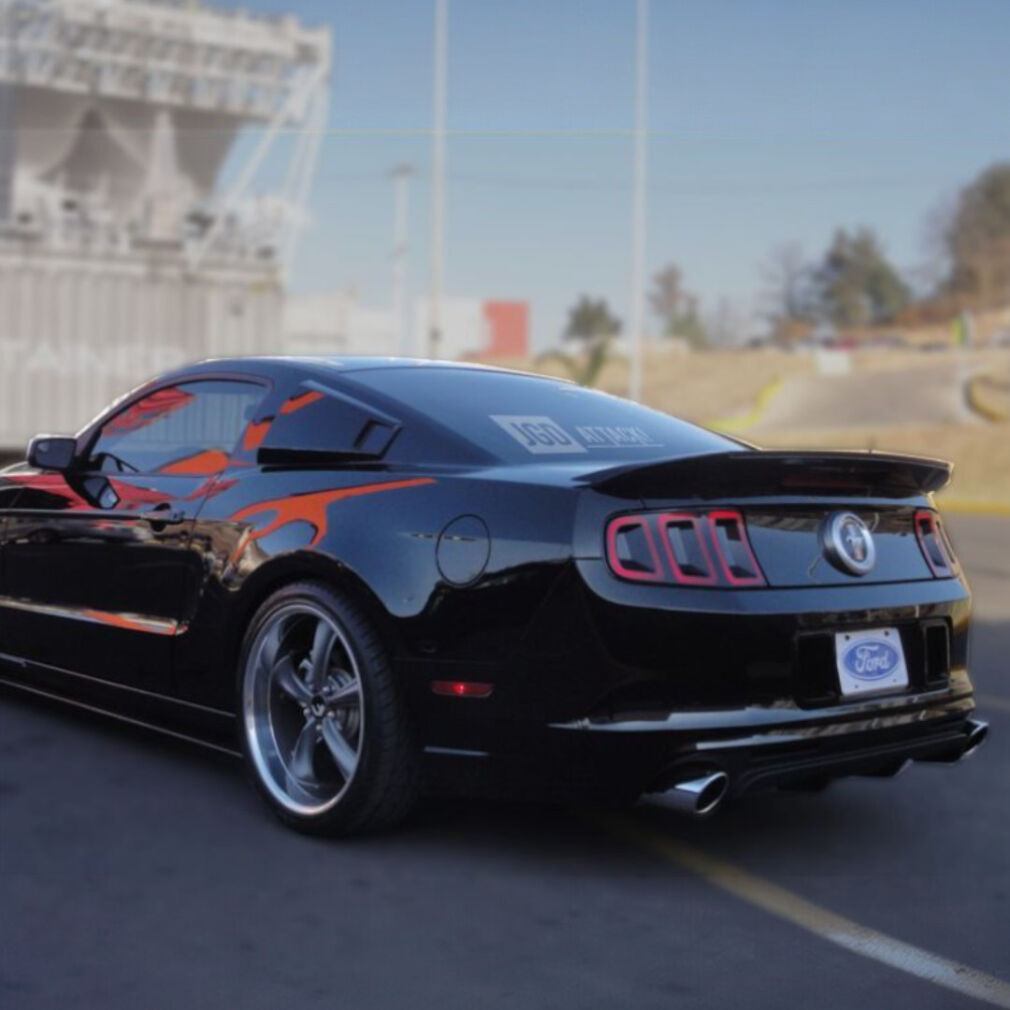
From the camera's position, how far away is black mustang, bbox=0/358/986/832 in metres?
3.70

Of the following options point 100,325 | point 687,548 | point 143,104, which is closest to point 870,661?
point 687,548

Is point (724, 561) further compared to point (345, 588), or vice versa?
point (345, 588)

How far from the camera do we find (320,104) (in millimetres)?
59312

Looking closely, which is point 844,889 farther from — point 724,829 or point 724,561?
point 724,561

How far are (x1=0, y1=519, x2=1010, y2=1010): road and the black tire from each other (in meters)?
0.12

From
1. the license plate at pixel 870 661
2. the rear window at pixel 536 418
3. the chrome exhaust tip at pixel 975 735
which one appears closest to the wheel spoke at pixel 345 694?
the rear window at pixel 536 418

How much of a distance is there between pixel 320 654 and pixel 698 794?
117 centimetres

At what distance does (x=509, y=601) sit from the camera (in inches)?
149

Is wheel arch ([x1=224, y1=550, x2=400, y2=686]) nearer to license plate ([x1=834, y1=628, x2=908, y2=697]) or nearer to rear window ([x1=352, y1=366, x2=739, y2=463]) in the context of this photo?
rear window ([x1=352, y1=366, x2=739, y2=463])

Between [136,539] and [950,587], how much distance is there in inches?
97.6

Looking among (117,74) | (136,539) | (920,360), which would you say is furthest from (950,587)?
(920,360)

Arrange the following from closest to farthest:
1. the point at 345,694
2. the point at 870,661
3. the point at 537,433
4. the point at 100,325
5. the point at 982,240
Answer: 1. the point at 870,661
2. the point at 345,694
3. the point at 537,433
4. the point at 100,325
5. the point at 982,240

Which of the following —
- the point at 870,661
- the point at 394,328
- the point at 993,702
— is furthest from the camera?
the point at 394,328

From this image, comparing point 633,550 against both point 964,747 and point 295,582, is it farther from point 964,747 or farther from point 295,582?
point 964,747
